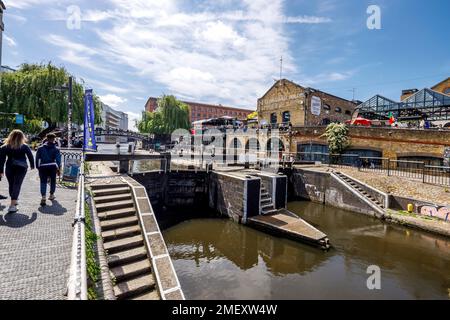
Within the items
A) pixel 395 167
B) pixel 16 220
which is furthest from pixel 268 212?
pixel 395 167

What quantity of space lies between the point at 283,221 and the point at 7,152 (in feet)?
33.1

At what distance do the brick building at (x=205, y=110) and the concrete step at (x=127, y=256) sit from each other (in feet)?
304

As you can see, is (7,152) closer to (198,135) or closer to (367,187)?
(367,187)

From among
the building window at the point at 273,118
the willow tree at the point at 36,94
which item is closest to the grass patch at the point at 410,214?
the building window at the point at 273,118

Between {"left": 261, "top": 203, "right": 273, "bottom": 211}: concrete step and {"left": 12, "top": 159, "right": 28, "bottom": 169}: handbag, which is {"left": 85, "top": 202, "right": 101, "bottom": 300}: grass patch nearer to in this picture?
{"left": 12, "top": 159, "right": 28, "bottom": 169}: handbag

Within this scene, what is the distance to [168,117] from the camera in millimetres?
43156

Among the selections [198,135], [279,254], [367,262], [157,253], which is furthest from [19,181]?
[198,135]

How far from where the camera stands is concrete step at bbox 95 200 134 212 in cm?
740

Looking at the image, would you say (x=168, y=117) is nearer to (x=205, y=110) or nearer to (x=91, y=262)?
(x=91, y=262)

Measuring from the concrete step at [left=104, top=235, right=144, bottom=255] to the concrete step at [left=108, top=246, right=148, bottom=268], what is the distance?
0.34ft

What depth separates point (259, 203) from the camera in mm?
12359

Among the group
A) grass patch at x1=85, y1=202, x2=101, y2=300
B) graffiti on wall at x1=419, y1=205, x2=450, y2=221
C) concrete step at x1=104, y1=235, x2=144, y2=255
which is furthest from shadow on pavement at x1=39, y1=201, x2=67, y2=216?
graffiti on wall at x1=419, y1=205, x2=450, y2=221

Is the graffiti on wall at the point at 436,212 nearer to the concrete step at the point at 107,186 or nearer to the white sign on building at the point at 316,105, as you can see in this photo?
the concrete step at the point at 107,186

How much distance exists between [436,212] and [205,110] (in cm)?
9435
